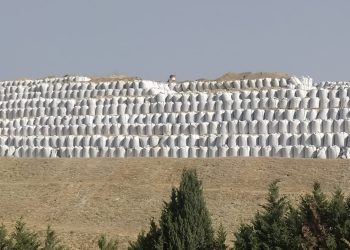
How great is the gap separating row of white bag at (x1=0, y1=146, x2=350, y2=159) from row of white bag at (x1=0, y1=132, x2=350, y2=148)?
300mm

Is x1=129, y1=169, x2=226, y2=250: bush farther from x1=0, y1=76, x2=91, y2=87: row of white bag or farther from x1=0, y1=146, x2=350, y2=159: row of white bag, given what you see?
x1=0, y1=76, x2=91, y2=87: row of white bag

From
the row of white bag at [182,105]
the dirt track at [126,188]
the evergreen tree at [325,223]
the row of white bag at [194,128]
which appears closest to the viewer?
the evergreen tree at [325,223]

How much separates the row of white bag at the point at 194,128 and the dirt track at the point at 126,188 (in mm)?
2125

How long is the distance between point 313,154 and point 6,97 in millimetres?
17502

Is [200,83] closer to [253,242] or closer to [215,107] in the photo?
[215,107]

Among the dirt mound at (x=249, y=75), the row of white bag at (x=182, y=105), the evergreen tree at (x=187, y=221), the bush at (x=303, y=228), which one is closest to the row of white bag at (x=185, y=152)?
the row of white bag at (x=182, y=105)

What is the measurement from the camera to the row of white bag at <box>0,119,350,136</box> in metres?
33.7

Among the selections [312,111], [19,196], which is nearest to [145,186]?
[19,196]

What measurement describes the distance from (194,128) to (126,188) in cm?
604

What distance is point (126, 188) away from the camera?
3109 cm

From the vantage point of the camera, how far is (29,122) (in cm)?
4097

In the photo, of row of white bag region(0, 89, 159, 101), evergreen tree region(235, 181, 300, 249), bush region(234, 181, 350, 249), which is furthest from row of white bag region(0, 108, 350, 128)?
evergreen tree region(235, 181, 300, 249)

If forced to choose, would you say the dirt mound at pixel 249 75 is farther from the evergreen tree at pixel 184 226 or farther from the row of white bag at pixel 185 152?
the evergreen tree at pixel 184 226

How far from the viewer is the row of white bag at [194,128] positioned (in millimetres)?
33688
